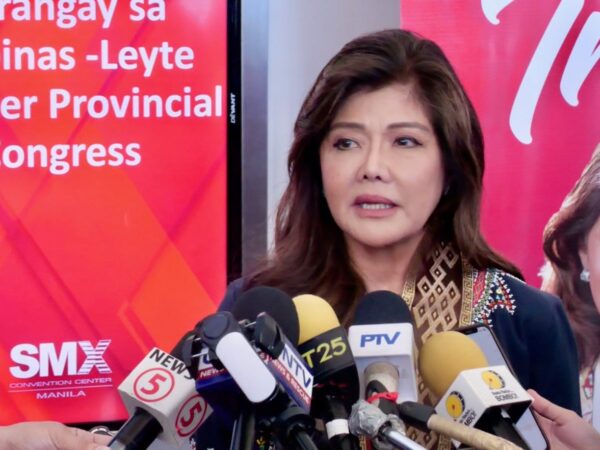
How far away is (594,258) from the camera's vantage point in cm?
276

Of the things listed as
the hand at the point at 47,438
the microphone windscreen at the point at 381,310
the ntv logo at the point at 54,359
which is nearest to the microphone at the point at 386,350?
the microphone windscreen at the point at 381,310

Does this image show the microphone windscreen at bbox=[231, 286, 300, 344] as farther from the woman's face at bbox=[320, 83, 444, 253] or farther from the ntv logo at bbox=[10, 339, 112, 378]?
the ntv logo at bbox=[10, 339, 112, 378]

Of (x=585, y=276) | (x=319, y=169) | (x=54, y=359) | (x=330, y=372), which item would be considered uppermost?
(x=319, y=169)

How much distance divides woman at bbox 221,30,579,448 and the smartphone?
30 cm

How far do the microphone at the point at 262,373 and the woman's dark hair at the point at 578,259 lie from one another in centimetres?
186

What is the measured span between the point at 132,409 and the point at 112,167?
1.64 meters

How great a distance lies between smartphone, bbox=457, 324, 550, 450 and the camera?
1358 mm

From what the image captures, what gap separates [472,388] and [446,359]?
140 mm

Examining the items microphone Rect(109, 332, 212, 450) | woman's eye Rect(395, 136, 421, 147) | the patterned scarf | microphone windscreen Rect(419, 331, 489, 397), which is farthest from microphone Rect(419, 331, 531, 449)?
woman's eye Rect(395, 136, 421, 147)

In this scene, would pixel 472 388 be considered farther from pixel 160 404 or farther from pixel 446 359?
pixel 160 404

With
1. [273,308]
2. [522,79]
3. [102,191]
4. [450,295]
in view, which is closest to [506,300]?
[450,295]

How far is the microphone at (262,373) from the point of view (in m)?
1.02

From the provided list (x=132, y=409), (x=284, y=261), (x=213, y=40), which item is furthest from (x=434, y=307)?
(x=213, y=40)

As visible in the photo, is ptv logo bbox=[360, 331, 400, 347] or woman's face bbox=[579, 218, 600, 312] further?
woman's face bbox=[579, 218, 600, 312]
